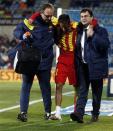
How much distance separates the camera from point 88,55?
1041 centimetres

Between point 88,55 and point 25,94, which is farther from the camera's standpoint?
point 25,94

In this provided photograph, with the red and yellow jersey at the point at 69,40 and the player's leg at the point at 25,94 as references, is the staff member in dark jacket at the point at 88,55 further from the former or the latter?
the player's leg at the point at 25,94

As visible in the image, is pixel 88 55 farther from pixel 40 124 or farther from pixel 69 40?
pixel 40 124

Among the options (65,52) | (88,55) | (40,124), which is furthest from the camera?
(65,52)

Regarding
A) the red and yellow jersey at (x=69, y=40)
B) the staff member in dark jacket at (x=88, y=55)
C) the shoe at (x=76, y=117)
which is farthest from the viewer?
the red and yellow jersey at (x=69, y=40)

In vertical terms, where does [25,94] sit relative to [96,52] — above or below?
below

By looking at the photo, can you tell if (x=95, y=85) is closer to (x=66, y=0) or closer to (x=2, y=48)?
(x=2, y=48)

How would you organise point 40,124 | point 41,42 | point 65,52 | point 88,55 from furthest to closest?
point 65,52, point 41,42, point 40,124, point 88,55

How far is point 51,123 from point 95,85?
36.8 inches

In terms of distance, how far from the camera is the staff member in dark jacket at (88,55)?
10.3 metres

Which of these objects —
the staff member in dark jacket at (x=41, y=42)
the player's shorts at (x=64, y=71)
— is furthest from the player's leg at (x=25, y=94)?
the player's shorts at (x=64, y=71)

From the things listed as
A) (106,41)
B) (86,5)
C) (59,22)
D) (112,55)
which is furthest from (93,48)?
(86,5)

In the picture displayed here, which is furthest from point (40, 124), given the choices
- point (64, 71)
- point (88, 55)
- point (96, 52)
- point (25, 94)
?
point (96, 52)

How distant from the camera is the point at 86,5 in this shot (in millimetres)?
32781
